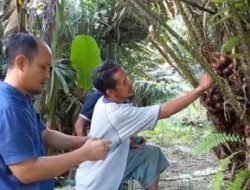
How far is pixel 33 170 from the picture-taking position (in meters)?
1.50

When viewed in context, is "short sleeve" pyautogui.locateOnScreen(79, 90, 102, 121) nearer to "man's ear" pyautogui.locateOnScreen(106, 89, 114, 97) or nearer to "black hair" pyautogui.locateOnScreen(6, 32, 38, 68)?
"man's ear" pyautogui.locateOnScreen(106, 89, 114, 97)

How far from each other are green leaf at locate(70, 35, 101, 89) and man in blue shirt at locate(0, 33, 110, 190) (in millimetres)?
1839

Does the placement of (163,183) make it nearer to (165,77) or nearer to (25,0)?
(25,0)

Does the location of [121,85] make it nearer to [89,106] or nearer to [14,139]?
[89,106]

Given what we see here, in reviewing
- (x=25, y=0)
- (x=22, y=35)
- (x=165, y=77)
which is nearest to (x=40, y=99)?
(x=25, y=0)

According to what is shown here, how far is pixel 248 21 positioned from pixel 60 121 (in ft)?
8.87

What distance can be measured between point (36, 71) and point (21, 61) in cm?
6

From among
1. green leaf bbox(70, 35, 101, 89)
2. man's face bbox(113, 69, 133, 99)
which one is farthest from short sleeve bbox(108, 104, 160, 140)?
green leaf bbox(70, 35, 101, 89)

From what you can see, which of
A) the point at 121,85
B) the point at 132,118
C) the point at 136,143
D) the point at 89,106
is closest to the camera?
the point at 132,118

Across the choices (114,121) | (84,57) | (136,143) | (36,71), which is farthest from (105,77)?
(84,57)

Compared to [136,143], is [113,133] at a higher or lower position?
higher

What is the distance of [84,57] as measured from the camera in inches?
140

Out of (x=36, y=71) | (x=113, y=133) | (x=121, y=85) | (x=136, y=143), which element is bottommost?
(x=136, y=143)

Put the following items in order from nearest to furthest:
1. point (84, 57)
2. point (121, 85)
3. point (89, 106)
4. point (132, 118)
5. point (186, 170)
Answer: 1. point (132, 118)
2. point (121, 85)
3. point (89, 106)
4. point (84, 57)
5. point (186, 170)
